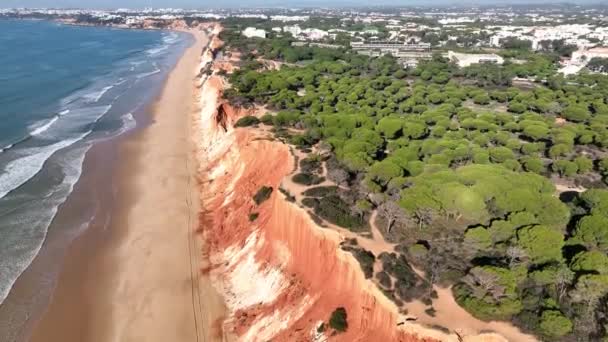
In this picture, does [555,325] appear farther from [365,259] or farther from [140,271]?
[140,271]

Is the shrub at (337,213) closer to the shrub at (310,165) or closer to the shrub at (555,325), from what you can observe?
the shrub at (310,165)

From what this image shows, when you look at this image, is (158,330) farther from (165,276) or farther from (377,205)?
(377,205)

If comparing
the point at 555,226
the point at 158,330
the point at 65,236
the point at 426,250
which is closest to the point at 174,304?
Answer: the point at 158,330

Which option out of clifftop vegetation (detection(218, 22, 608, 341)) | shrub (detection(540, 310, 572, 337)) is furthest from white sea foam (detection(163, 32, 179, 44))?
shrub (detection(540, 310, 572, 337))

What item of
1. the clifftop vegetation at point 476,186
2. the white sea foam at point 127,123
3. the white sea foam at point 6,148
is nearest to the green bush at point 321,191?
the clifftop vegetation at point 476,186

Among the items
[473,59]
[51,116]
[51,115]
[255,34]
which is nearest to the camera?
[51,116]

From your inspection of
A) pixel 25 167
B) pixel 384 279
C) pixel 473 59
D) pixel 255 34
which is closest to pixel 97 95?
pixel 25 167
